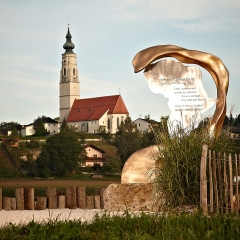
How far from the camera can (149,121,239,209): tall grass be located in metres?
10.7

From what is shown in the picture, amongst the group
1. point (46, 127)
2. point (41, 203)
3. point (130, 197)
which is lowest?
point (41, 203)

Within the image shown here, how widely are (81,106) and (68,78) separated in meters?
14.4

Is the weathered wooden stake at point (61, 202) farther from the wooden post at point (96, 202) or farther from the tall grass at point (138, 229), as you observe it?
the tall grass at point (138, 229)

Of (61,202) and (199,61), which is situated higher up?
(199,61)

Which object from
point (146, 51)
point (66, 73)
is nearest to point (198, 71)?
point (146, 51)

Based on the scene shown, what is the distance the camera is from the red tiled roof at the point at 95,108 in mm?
98812

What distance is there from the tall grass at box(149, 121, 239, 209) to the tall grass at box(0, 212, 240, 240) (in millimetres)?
2065

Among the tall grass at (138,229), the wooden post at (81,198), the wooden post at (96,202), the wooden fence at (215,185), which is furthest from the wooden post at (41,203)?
the tall grass at (138,229)

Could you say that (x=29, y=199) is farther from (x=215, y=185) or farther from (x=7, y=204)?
(x=215, y=185)

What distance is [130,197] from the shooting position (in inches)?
466

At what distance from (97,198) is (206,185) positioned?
4000mm

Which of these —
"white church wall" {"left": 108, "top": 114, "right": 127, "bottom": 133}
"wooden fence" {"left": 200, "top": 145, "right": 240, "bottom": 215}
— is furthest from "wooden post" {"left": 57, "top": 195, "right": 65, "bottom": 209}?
"white church wall" {"left": 108, "top": 114, "right": 127, "bottom": 133}

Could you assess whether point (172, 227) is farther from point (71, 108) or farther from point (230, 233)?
point (71, 108)

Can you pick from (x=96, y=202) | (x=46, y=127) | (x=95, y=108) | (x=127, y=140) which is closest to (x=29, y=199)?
(x=96, y=202)
